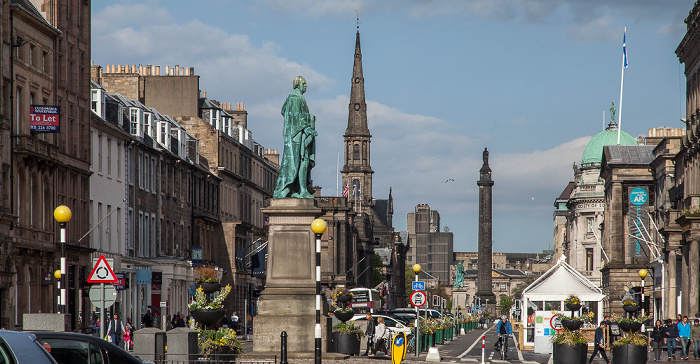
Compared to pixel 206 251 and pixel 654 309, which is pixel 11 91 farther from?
pixel 654 309

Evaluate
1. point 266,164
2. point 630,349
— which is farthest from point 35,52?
point 266,164

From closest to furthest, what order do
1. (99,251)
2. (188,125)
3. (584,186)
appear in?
1. (99,251)
2. (188,125)
3. (584,186)

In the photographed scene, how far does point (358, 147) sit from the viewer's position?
617 feet

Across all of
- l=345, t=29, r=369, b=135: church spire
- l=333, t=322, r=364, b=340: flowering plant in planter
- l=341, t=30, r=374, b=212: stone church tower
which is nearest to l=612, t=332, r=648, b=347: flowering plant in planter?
l=333, t=322, r=364, b=340: flowering plant in planter

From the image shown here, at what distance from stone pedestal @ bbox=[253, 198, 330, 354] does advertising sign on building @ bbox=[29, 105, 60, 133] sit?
695 inches

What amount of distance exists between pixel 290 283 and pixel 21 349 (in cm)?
1788

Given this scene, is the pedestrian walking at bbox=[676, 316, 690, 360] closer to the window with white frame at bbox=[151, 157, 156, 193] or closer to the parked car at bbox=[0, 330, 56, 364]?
the window with white frame at bbox=[151, 157, 156, 193]

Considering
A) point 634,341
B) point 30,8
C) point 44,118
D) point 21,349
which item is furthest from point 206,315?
point 30,8

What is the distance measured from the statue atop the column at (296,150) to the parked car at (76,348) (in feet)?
54.2

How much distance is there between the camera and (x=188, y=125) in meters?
82.5

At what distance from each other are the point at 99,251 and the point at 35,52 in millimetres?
11343

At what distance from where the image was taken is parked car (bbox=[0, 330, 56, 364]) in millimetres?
12812

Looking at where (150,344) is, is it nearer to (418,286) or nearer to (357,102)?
(418,286)

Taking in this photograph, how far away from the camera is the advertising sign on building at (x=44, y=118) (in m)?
45.5
